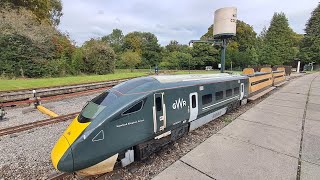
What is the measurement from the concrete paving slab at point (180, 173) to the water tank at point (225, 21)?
1607 centimetres

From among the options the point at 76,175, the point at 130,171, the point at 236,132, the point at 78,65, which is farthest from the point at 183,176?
the point at 78,65

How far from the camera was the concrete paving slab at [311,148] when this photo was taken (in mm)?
5448

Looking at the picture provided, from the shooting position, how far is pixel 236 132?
293 inches

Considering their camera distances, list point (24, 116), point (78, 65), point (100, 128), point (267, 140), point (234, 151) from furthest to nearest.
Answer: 1. point (78, 65)
2. point (24, 116)
3. point (267, 140)
4. point (234, 151)
5. point (100, 128)

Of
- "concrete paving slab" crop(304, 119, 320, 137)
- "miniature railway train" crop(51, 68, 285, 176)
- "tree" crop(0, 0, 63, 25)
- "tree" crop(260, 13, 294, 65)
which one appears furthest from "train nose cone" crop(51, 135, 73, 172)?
"tree" crop(260, 13, 294, 65)

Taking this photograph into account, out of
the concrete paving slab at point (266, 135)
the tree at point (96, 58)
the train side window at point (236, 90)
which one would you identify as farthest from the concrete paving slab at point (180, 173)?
the tree at point (96, 58)

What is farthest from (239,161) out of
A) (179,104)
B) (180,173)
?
(179,104)

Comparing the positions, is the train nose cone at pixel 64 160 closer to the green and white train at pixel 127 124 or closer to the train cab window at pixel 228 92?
the green and white train at pixel 127 124

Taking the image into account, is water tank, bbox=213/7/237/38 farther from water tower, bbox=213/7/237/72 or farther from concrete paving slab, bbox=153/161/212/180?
concrete paving slab, bbox=153/161/212/180

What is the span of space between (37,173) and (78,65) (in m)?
27.9

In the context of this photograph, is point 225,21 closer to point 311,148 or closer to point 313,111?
point 313,111

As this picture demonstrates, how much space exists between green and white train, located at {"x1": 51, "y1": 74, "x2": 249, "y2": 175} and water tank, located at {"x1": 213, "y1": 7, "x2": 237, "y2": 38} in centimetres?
1316

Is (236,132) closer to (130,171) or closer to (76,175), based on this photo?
(130,171)

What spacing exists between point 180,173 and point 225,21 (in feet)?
54.6
